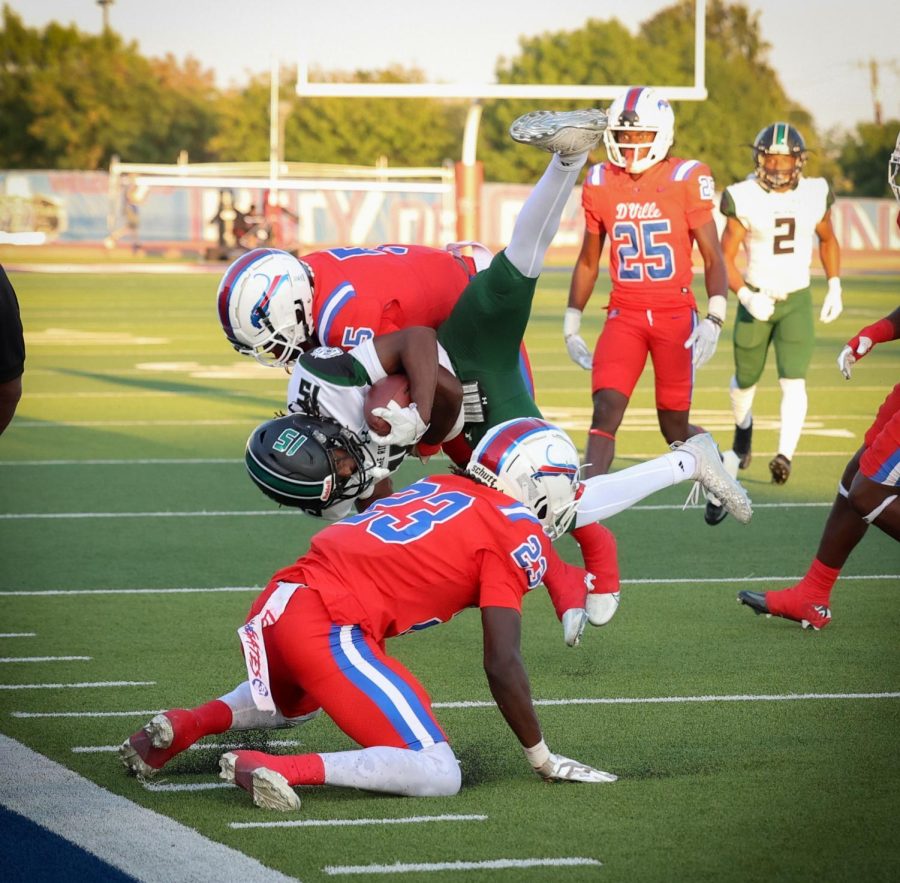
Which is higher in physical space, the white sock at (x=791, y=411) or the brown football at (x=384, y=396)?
the brown football at (x=384, y=396)

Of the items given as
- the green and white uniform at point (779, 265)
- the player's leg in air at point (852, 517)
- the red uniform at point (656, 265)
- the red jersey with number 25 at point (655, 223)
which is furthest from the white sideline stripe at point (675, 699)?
the green and white uniform at point (779, 265)

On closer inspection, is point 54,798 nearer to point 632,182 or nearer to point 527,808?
point 527,808

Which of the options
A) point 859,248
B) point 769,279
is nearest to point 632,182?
point 769,279

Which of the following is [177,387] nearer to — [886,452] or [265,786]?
[886,452]

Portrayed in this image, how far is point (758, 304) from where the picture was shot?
362 inches

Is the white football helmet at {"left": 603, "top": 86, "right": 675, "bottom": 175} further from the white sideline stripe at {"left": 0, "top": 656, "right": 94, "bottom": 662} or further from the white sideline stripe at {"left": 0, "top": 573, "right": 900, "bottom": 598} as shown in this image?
the white sideline stripe at {"left": 0, "top": 656, "right": 94, "bottom": 662}

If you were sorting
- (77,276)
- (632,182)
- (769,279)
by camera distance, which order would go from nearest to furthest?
1. (632,182)
2. (769,279)
3. (77,276)

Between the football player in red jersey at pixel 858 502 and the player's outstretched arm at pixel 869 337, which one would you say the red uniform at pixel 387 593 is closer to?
the football player in red jersey at pixel 858 502

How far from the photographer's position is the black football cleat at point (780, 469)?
29.1 ft

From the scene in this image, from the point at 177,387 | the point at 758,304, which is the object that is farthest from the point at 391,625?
the point at 177,387

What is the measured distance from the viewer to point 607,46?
53.6 metres

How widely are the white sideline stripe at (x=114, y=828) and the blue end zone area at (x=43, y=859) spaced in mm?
27

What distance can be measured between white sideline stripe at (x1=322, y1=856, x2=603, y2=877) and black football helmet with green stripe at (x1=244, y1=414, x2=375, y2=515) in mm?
1119

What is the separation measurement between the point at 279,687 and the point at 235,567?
279cm
